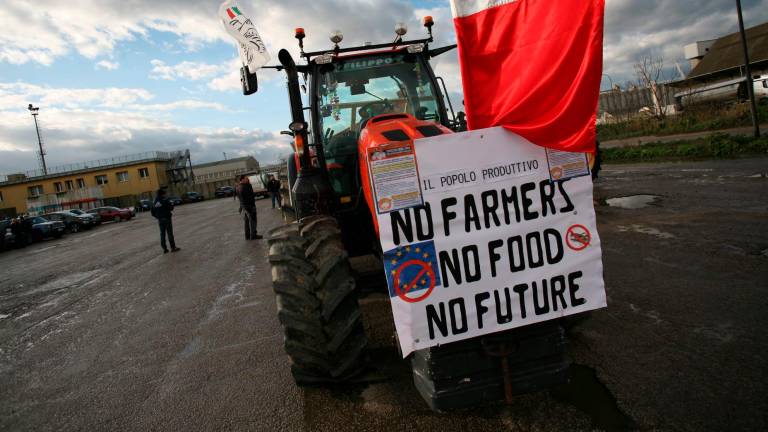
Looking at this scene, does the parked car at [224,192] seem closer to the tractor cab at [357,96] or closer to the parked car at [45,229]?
the parked car at [45,229]

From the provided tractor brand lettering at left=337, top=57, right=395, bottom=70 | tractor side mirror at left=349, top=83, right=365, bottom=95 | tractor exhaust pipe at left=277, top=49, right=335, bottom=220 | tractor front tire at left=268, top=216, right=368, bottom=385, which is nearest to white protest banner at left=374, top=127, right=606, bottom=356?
tractor front tire at left=268, top=216, right=368, bottom=385

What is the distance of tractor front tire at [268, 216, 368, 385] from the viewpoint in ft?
10.5

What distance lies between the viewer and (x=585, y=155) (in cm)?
272

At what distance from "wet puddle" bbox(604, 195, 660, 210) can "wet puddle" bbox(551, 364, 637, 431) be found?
7.40 meters

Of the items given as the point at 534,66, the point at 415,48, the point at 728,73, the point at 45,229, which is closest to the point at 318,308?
the point at 534,66

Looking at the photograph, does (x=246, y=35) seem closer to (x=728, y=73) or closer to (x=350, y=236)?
(x=350, y=236)

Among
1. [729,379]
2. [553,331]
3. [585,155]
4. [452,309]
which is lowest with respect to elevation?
[729,379]

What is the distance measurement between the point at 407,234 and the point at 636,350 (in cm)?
236

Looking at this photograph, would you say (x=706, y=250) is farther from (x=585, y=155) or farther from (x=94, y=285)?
(x=94, y=285)

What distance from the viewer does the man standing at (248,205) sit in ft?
41.8

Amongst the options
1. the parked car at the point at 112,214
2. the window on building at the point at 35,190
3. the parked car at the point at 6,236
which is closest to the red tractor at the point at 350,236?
the parked car at the point at 6,236

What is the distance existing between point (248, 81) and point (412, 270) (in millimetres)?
2411

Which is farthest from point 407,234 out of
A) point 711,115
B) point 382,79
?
point 711,115

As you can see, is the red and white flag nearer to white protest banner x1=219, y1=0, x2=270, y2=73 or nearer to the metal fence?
white protest banner x1=219, y1=0, x2=270, y2=73
